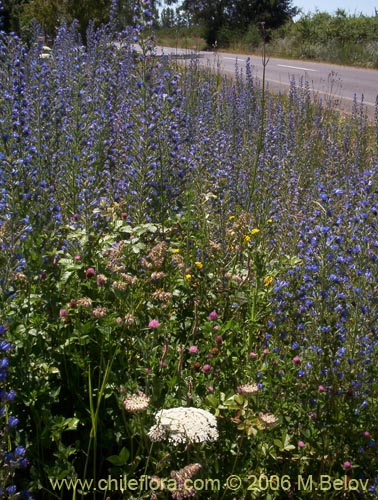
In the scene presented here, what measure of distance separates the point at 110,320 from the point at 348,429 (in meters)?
1.00

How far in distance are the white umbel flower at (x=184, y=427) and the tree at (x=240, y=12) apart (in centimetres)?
4624

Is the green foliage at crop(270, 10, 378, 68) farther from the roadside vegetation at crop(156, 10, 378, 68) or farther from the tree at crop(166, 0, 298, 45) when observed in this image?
the tree at crop(166, 0, 298, 45)

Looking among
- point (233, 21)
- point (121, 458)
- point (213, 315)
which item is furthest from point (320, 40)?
point (121, 458)

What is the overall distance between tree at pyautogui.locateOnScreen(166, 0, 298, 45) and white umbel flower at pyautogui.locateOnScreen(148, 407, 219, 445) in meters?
46.2

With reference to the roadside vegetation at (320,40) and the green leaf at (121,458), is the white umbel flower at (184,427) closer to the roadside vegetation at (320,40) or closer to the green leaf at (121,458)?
the green leaf at (121,458)

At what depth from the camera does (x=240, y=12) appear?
152 ft

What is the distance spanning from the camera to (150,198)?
3.62 metres

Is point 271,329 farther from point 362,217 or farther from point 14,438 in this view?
point 14,438

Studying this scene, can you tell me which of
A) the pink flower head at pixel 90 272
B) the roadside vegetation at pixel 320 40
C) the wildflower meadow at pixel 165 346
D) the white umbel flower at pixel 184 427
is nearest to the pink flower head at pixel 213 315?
the wildflower meadow at pixel 165 346

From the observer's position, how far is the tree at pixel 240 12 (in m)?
45.6

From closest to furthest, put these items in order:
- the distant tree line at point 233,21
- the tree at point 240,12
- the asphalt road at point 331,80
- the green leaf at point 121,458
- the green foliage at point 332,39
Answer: the green leaf at point 121,458 < the distant tree line at point 233,21 < the asphalt road at point 331,80 < the green foliage at point 332,39 < the tree at point 240,12

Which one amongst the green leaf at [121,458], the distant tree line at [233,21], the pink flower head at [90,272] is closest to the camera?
the green leaf at [121,458]

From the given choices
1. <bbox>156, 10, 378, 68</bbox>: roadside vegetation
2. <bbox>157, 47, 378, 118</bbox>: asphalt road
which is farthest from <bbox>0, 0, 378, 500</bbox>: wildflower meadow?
<bbox>156, 10, 378, 68</bbox>: roadside vegetation

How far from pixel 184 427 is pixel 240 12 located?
4853cm
